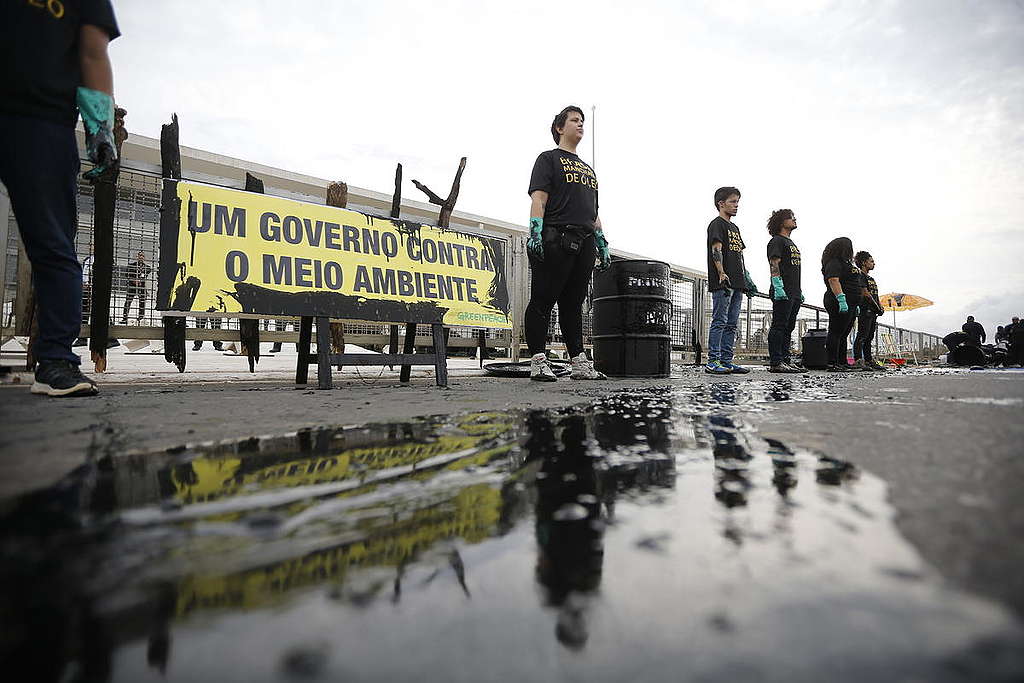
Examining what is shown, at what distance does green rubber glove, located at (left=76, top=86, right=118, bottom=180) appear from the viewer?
2.06m

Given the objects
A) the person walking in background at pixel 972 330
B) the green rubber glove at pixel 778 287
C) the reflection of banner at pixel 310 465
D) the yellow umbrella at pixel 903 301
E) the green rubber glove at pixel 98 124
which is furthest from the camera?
the yellow umbrella at pixel 903 301

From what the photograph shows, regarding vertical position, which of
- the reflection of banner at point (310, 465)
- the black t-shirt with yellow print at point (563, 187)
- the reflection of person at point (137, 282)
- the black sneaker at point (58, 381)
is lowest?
the reflection of banner at point (310, 465)

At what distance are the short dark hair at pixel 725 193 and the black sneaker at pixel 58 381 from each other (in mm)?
5320

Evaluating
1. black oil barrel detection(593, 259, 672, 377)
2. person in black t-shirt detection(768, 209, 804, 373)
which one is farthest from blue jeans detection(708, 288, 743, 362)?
black oil barrel detection(593, 259, 672, 377)

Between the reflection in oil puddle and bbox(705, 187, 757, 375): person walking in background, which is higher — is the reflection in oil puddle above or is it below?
below

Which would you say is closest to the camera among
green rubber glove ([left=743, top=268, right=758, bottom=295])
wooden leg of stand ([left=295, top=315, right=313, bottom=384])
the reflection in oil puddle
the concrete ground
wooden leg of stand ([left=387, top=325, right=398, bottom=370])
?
the reflection in oil puddle

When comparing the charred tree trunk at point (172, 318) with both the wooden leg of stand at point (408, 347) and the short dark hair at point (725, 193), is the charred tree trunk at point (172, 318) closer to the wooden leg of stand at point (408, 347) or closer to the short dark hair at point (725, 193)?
the wooden leg of stand at point (408, 347)

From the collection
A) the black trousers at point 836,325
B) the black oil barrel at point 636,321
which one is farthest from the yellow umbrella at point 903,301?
the black oil barrel at point 636,321

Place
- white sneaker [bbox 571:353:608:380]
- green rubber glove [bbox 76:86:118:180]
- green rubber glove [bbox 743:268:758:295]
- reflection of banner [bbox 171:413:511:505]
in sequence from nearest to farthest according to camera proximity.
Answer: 1. reflection of banner [bbox 171:413:511:505]
2. green rubber glove [bbox 76:86:118:180]
3. white sneaker [bbox 571:353:608:380]
4. green rubber glove [bbox 743:268:758:295]

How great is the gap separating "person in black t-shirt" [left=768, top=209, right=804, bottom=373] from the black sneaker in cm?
584

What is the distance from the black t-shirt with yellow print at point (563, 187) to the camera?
12.1ft

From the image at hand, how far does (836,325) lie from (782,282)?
1.79 m

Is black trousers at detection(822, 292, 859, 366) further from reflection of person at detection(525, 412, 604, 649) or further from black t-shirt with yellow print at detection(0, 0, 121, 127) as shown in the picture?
black t-shirt with yellow print at detection(0, 0, 121, 127)

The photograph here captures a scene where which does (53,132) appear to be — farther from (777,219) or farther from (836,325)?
(836,325)
